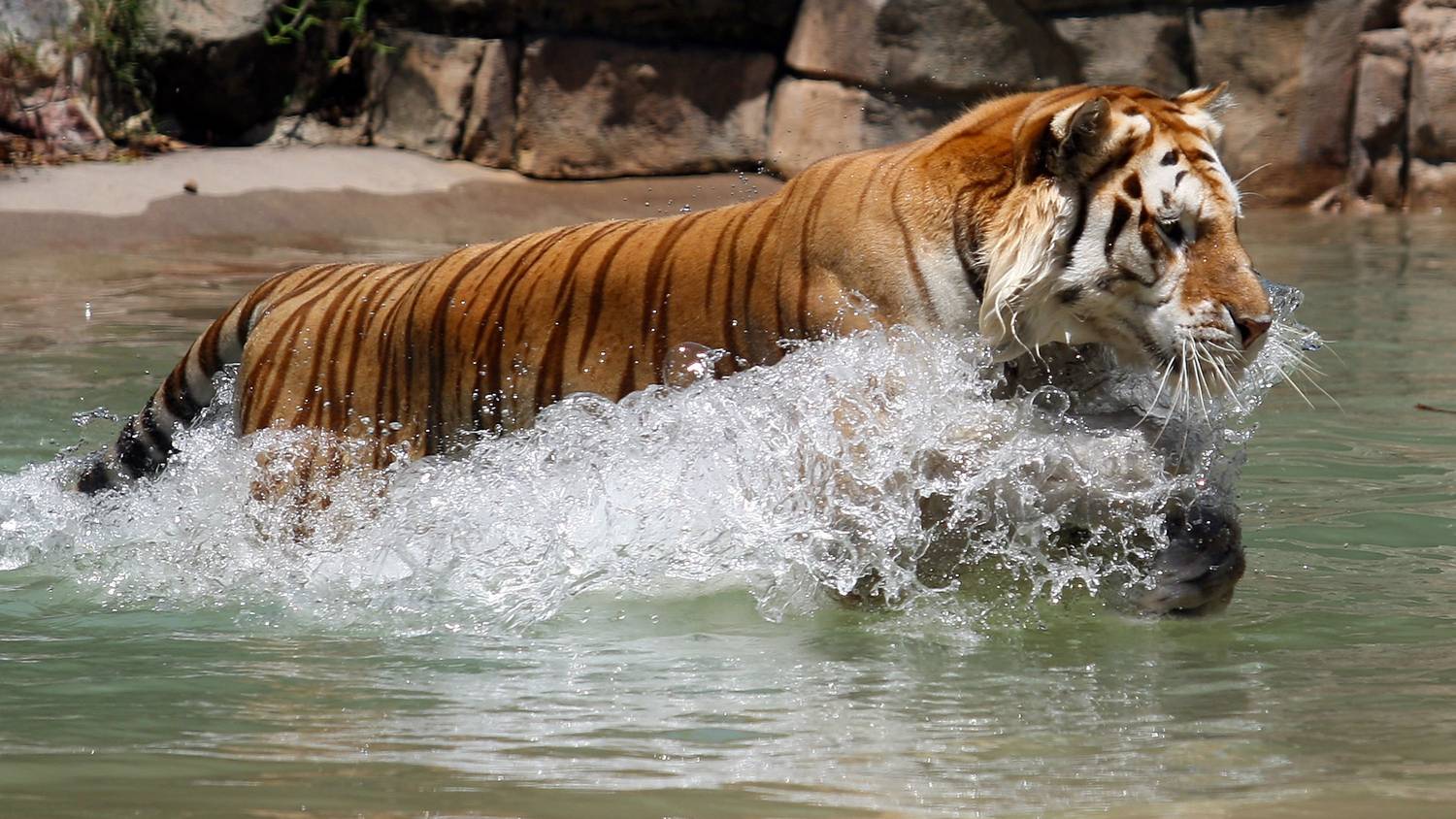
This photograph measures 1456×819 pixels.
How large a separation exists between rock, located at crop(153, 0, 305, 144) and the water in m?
5.69

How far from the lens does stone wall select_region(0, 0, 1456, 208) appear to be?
935 cm

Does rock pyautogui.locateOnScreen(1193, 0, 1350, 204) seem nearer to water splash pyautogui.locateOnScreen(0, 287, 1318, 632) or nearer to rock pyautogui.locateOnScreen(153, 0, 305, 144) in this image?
rock pyautogui.locateOnScreen(153, 0, 305, 144)

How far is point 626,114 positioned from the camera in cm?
958

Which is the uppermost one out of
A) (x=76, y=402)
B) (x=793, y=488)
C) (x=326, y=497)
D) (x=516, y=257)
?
(x=516, y=257)

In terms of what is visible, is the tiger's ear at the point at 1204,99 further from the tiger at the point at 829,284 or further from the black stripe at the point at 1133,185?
the black stripe at the point at 1133,185

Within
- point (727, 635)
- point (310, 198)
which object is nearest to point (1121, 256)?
point (727, 635)

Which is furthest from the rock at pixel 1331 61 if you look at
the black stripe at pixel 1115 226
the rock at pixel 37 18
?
the black stripe at pixel 1115 226

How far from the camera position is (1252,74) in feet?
31.0

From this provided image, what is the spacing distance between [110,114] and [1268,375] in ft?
23.5

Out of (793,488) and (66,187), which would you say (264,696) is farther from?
(66,187)

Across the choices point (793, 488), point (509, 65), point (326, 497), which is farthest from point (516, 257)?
point (509, 65)

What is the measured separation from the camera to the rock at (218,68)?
9.22 m

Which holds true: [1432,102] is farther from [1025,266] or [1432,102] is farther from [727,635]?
[727,635]

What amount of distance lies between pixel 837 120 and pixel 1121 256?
22.1 feet
